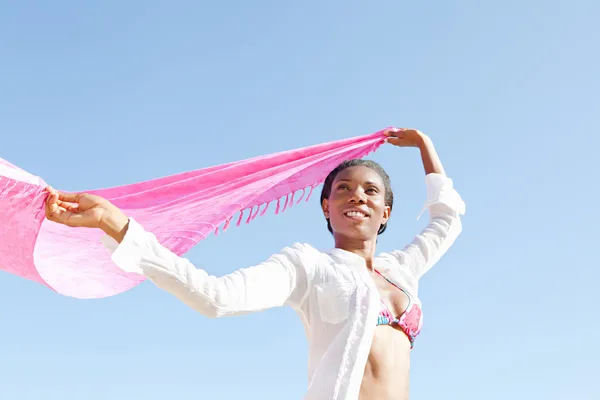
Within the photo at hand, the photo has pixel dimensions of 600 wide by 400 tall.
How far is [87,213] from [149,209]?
52.2 inches

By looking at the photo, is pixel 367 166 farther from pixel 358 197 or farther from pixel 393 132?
pixel 393 132

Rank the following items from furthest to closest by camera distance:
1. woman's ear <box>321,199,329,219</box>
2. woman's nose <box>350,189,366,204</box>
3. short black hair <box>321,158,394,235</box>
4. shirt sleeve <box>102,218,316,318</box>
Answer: woman's ear <box>321,199,329,219</box> < short black hair <box>321,158,394,235</box> < woman's nose <box>350,189,366,204</box> < shirt sleeve <box>102,218,316,318</box>

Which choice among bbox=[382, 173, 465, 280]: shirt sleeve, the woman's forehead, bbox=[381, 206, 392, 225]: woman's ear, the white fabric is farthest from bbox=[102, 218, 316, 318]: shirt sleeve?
bbox=[382, 173, 465, 280]: shirt sleeve

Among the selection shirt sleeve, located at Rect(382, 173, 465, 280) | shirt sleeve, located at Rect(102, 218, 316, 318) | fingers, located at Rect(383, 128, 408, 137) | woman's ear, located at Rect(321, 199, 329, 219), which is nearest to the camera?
shirt sleeve, located at Rect(102, 218, 316, 318)

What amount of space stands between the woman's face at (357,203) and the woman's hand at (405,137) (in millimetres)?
1201

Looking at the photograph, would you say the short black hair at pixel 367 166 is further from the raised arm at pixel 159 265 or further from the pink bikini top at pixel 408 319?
the raised arm at pixel 159 265

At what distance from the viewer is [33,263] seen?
4.19 metres

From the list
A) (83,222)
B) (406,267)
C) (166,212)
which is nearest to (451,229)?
(406,267)

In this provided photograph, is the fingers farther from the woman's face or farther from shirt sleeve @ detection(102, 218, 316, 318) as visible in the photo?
shirt sleeve @ detection(102, 218, 316, 318)

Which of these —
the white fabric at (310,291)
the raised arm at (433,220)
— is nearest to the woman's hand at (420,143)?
the raised arm at (433,220)

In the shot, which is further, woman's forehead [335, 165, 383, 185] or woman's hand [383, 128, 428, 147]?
woman's hand [383, 128, 428, 147]

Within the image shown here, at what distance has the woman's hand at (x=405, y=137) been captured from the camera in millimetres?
5828

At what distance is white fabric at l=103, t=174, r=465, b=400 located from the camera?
3.40 meters

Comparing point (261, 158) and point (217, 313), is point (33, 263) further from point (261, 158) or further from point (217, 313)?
point (261, 158)
